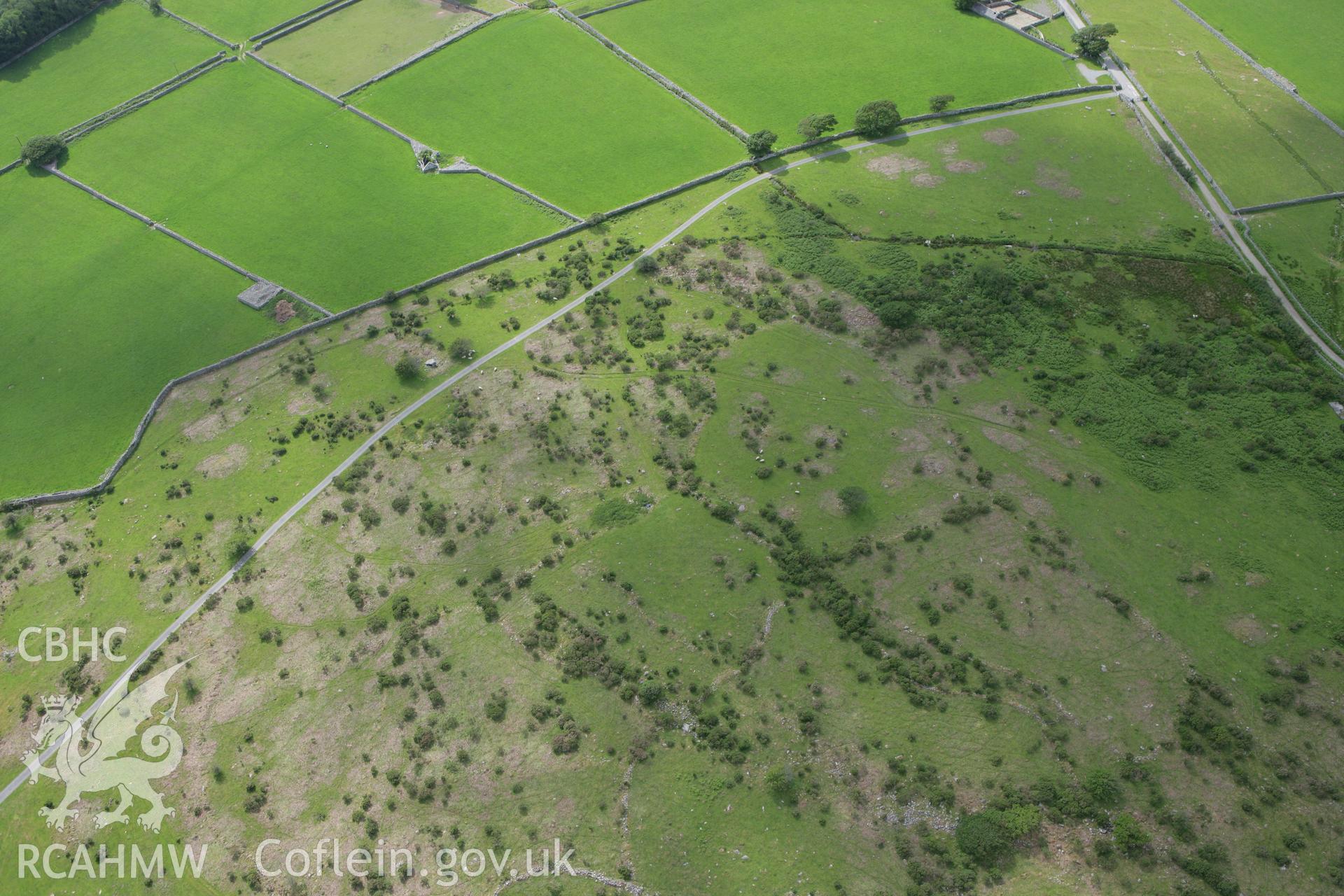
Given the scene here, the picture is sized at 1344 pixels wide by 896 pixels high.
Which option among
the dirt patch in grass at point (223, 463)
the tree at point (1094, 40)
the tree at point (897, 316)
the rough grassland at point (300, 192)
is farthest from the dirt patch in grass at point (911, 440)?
the tree at point (1094, 40)

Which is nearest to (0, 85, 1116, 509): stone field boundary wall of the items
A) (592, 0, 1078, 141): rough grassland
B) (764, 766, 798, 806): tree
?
(592, 0, 1078, 141): rough grassland

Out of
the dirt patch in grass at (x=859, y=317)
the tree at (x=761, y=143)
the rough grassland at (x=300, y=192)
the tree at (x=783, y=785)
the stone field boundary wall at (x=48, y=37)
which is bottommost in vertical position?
the tree at (x=783, y=785)

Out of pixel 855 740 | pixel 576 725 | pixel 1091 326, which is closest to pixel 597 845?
pixel 576 725

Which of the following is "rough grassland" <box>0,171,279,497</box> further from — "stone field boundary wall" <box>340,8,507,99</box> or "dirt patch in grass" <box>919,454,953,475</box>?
"dirt patch in grass" <box>919,454,953,475</box>

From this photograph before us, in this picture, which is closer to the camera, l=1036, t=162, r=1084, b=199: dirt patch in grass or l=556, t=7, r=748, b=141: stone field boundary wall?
l=1036, t=162, r=1084, b=199: dirt patch in grass

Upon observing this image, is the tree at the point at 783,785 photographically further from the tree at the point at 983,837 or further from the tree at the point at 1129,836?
the tree at the point at 1129,836

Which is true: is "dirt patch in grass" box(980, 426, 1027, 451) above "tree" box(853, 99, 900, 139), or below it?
below

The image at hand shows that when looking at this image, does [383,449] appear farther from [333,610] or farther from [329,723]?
[329,723]
